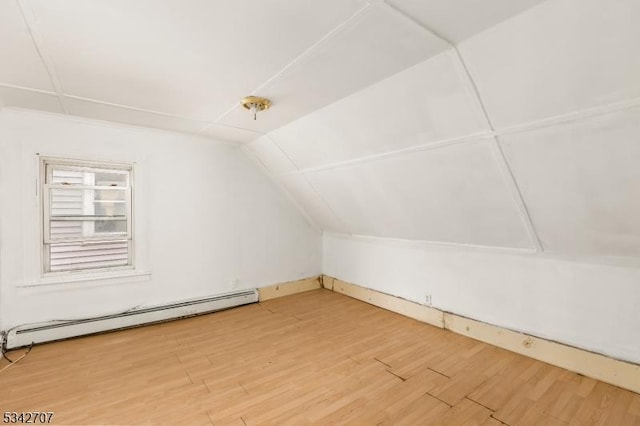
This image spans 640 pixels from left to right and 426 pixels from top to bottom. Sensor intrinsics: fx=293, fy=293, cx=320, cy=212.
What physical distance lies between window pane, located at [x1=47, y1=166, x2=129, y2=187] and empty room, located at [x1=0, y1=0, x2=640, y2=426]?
35 mm

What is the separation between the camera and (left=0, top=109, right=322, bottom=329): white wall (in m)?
2.90

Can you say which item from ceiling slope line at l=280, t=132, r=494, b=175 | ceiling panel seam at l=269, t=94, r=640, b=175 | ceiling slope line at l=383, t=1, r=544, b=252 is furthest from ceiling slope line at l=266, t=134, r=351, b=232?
ceiling slope line at l=383, t=1, r=544, b=252

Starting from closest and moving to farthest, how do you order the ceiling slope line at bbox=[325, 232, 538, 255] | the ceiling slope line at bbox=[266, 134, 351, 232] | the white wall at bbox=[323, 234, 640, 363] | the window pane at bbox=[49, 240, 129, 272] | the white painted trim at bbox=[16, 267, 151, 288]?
1. the white wall at bbox=[323, 234, 640, 363]
2. the ceiling slope line at bbox=[325, 232, 538, 255]
3. the white painted trim at bbox=[16, 267, 151, 288]
4. the window pane at bbox=[49, 240, 129, 272]
5. the ceiling slope line at bbox=[266, 134, 351, 232]

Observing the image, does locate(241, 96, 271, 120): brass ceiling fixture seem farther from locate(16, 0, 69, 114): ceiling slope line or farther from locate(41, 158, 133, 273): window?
locate(41, 158, 133, 273): window

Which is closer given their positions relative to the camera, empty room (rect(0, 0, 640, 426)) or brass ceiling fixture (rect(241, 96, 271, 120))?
empty room (rect(0, 0, 640, 426))

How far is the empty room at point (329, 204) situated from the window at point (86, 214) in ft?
0.10

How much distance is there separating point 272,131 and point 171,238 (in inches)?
73.8

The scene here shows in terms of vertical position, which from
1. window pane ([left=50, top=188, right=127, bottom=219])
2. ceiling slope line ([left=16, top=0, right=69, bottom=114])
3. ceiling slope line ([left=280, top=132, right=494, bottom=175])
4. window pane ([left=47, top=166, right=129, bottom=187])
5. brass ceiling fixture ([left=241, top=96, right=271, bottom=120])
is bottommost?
window pane ([left=50, top=188, right=127, bottom=219])

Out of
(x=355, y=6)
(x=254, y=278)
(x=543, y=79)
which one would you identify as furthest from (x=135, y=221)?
(x=543, y=79)

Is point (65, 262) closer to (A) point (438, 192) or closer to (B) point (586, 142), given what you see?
(A) point (438, 192)

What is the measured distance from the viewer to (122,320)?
337 cm

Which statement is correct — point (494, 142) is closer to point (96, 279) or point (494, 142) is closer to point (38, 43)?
point (38, 43)

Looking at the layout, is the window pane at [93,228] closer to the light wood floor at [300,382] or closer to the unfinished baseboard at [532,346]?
the light wood floor at [300,382]

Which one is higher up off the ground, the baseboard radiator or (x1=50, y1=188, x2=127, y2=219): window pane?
(x1=50, y1=188, x2=127, y2=219): window pane
